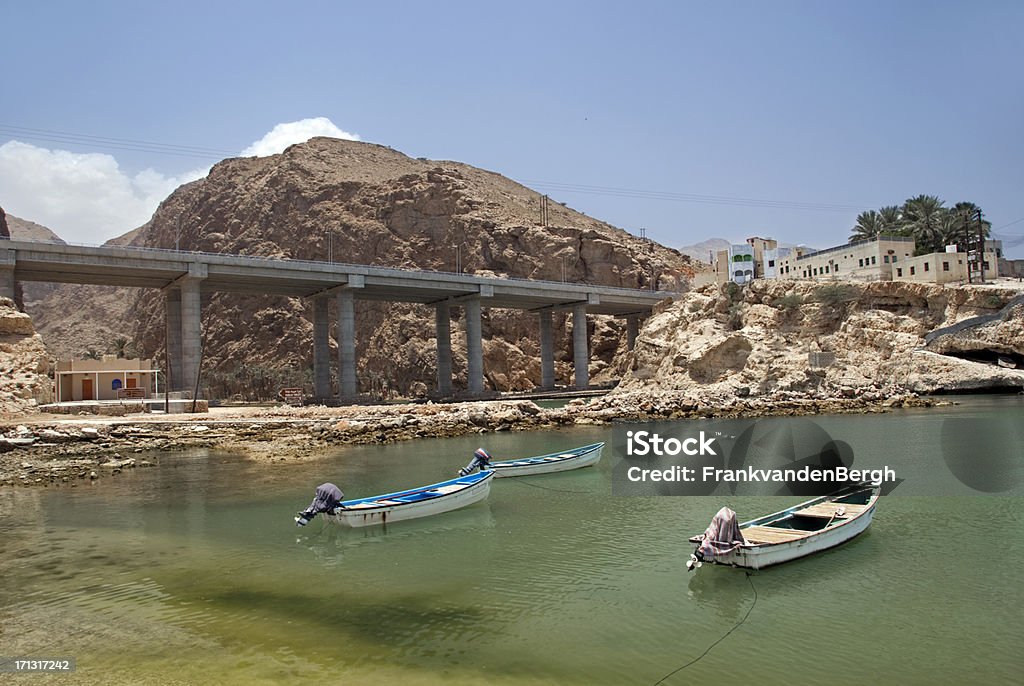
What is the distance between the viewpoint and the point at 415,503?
18609mm

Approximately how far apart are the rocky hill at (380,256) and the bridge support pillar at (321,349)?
931 inches

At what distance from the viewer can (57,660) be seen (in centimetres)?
997

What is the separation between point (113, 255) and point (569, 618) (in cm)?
4468

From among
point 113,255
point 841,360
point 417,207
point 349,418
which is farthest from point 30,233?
point 841,360

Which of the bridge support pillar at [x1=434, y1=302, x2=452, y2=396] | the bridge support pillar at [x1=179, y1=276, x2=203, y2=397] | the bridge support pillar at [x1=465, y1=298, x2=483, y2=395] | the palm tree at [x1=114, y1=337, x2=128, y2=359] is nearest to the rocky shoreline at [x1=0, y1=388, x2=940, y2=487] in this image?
the bridge support pillar at [x1=179, y1=276, x2=203, y2=397]

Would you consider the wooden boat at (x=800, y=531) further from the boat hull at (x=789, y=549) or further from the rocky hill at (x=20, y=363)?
the rocky hill at (x=20, y=363)

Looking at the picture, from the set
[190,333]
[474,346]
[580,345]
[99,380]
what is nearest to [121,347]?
[99,380]

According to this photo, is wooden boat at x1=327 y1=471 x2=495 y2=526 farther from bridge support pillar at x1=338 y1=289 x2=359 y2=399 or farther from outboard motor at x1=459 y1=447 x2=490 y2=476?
bridge support pillar at x1=338 y1=289 x2=359 y2=399

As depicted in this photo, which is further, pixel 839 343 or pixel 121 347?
pixel 121 347

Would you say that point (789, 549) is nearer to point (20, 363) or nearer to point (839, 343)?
point (20, 363)

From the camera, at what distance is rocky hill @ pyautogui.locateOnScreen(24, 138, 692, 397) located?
8644cm

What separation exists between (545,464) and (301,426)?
17466 mm

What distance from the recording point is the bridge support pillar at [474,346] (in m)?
64.7

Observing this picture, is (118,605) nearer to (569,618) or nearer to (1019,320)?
(569,618)
